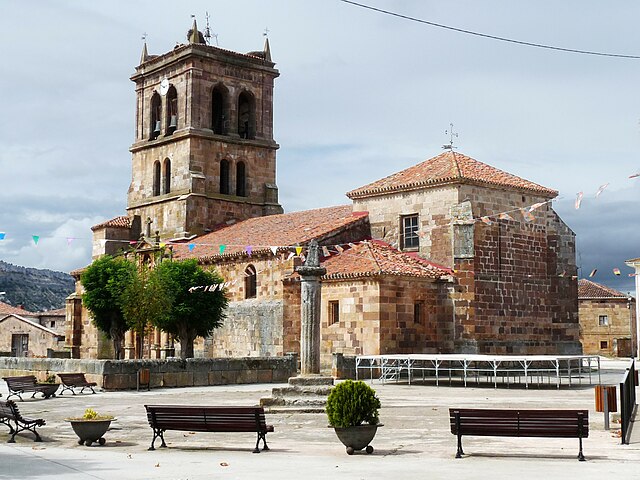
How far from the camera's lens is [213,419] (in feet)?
40.7

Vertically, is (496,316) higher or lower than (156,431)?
higher

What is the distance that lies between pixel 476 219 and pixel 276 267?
7786 millimetres

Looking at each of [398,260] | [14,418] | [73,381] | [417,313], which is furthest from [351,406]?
[398,260]

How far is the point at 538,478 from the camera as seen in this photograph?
9.67 m

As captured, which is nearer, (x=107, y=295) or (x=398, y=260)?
(x=398, y=260)

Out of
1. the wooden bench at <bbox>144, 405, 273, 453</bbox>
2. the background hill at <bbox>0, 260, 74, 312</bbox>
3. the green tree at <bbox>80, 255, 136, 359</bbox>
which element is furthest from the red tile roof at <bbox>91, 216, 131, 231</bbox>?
the background hill at <bbox>0, 260, 74, 312</bbox>

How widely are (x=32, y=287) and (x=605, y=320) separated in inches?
3156

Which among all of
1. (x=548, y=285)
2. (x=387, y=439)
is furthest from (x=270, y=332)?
(x=387, y=439)

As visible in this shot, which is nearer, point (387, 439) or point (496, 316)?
point (387, 439)

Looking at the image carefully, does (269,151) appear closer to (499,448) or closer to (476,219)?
(476,219)

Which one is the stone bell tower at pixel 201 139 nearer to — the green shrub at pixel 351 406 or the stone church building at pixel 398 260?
the stone church building at pixel 398 260

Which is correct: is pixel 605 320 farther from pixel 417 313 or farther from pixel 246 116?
pixel 417 313

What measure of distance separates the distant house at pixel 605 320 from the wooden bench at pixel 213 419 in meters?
54.6

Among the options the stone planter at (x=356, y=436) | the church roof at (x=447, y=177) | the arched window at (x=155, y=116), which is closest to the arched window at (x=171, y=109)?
the arched window at (x=155, y=116)
